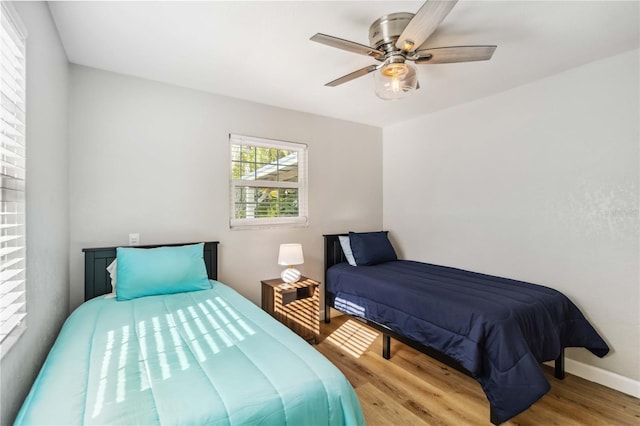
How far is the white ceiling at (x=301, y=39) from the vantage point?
1781 mm

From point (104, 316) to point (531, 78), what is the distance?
12.5 feet

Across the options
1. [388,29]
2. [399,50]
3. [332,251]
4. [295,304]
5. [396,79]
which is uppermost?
[388,29]

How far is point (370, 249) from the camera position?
3619 millimetres

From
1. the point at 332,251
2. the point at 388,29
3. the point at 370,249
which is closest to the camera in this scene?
the point at 388,29

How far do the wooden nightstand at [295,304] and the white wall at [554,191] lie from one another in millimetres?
1650

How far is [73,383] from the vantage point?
46.7 inches

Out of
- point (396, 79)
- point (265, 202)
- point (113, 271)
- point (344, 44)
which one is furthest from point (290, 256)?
point (344, 44)

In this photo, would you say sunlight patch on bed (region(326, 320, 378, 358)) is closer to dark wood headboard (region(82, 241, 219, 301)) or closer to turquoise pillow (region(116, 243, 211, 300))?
turquoise pillow (region(116, 243, 211, 300))

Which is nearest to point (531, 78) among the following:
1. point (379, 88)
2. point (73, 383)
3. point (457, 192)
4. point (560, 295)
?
point (457, 192)

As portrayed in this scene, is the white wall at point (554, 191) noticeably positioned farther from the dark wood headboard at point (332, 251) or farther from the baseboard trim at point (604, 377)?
the dark wood headboard at point (332, 251)

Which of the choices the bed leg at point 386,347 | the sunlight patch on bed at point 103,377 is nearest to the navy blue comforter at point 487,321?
A: the bed leg at point 386,347

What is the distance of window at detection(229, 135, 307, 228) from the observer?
10.6ft

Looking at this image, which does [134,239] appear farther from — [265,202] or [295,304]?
[295,304]

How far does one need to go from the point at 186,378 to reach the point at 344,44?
1.81 m
